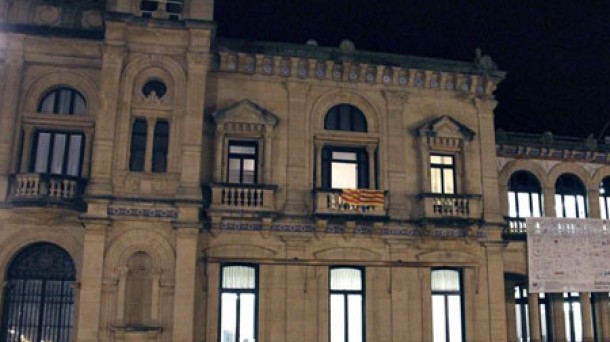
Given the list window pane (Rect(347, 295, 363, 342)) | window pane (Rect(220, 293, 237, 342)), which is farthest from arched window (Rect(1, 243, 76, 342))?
window pane (Rect(347, 295, 363, 342))

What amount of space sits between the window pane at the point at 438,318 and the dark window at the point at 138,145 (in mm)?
13474

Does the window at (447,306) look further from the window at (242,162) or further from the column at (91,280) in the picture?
the column at (91,280)

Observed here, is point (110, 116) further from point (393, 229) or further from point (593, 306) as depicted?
point (593, 306)

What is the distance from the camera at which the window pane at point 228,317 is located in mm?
25000

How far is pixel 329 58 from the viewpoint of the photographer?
2778 centimetres

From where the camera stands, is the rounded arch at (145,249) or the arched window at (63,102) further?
the arched window at (63,102)

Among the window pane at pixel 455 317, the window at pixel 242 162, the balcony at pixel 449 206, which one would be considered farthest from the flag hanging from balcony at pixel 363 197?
the window pane at pixel 455 317

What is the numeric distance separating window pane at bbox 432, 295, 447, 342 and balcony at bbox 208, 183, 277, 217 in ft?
26.5

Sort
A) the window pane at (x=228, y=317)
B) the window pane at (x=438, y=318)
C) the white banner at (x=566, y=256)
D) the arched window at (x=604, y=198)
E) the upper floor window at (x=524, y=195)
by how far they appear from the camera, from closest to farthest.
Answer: the window pane at (x=228, y=317), the window pane at (x=438, y=318), the white banner at (x=566, y=256), the upper floor window at (x=524, y=195), the arched window at (x=604, y=198)

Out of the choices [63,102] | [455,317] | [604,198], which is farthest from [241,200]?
[604,198]

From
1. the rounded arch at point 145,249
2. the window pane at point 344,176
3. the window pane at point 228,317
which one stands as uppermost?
the window pane at point 344,176

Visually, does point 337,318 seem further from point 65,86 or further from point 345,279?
point 65,86

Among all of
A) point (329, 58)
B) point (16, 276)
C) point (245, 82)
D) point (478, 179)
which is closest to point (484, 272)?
point (478, 179)

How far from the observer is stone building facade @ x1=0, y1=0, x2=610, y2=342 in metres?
23.8
